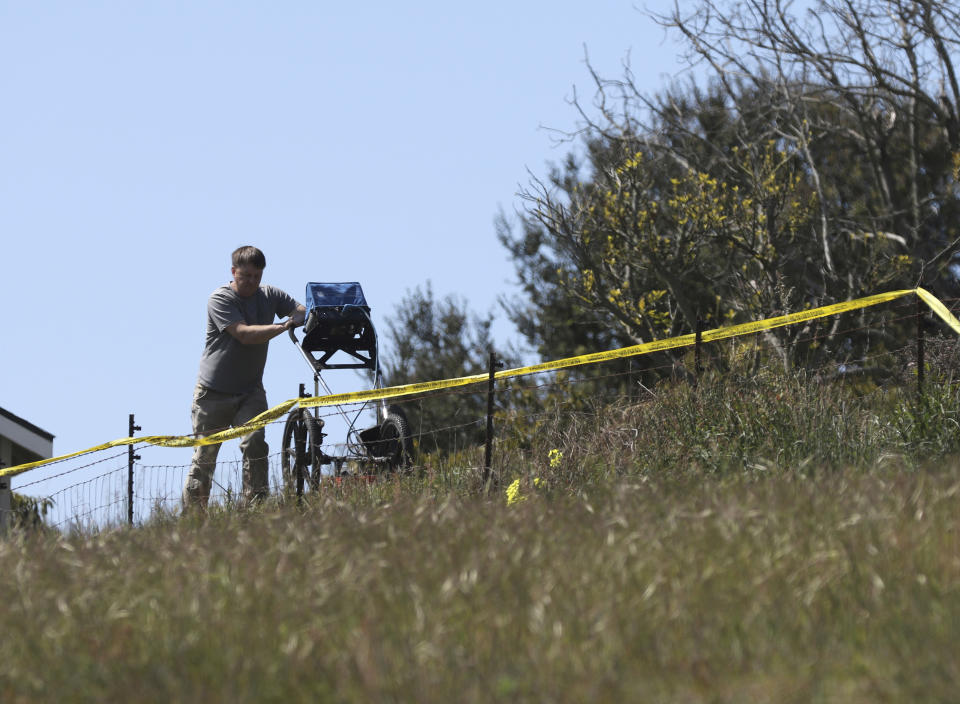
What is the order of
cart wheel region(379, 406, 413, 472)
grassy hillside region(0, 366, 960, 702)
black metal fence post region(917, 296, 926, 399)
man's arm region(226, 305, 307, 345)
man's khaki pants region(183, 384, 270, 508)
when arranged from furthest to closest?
cart wheel region(379, 406, 413, 472) < man's khaki pants region(183, 384, 270, 508) < man's arm region(226, 305, 307, 345) < black metal fence post region(917, 296, 926, 399) < grassy hillside region(0, 366, 960, 702)

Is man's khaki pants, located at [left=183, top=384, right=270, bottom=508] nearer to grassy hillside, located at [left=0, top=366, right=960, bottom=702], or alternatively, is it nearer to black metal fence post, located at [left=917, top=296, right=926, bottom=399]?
grassy hillside, located at [left=0, top=366, right=960, bottom=702]

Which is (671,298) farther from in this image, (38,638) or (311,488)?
(38,638)

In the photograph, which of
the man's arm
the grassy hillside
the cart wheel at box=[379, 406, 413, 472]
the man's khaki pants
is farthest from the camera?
the cart wheel at box=[379, 406, 413, 472]

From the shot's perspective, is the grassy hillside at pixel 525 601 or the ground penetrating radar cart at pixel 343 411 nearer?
the grassy hillside at pixel 525 601

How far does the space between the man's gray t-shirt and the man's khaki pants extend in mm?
103

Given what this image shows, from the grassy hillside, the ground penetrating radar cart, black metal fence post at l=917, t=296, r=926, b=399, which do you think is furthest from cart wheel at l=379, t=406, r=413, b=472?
black metal fence post at l=917, t=296, r=926, b=399

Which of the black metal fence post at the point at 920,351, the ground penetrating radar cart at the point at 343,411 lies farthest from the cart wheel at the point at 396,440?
the black metal fence post at the point at 920,351

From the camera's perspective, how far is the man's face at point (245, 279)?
10.0 metres

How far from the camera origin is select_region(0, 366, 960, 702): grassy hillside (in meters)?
3.87

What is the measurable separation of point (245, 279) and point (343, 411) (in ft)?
5.25

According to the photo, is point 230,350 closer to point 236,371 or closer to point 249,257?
point 236,371

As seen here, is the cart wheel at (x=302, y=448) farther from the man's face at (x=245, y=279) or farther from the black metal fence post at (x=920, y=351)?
the black metal fence post at (x=920, y=351)

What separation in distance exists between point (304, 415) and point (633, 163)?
41.9 ft

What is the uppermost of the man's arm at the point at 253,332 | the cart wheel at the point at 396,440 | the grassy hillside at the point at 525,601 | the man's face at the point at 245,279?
the man's face at the point at 245,279
